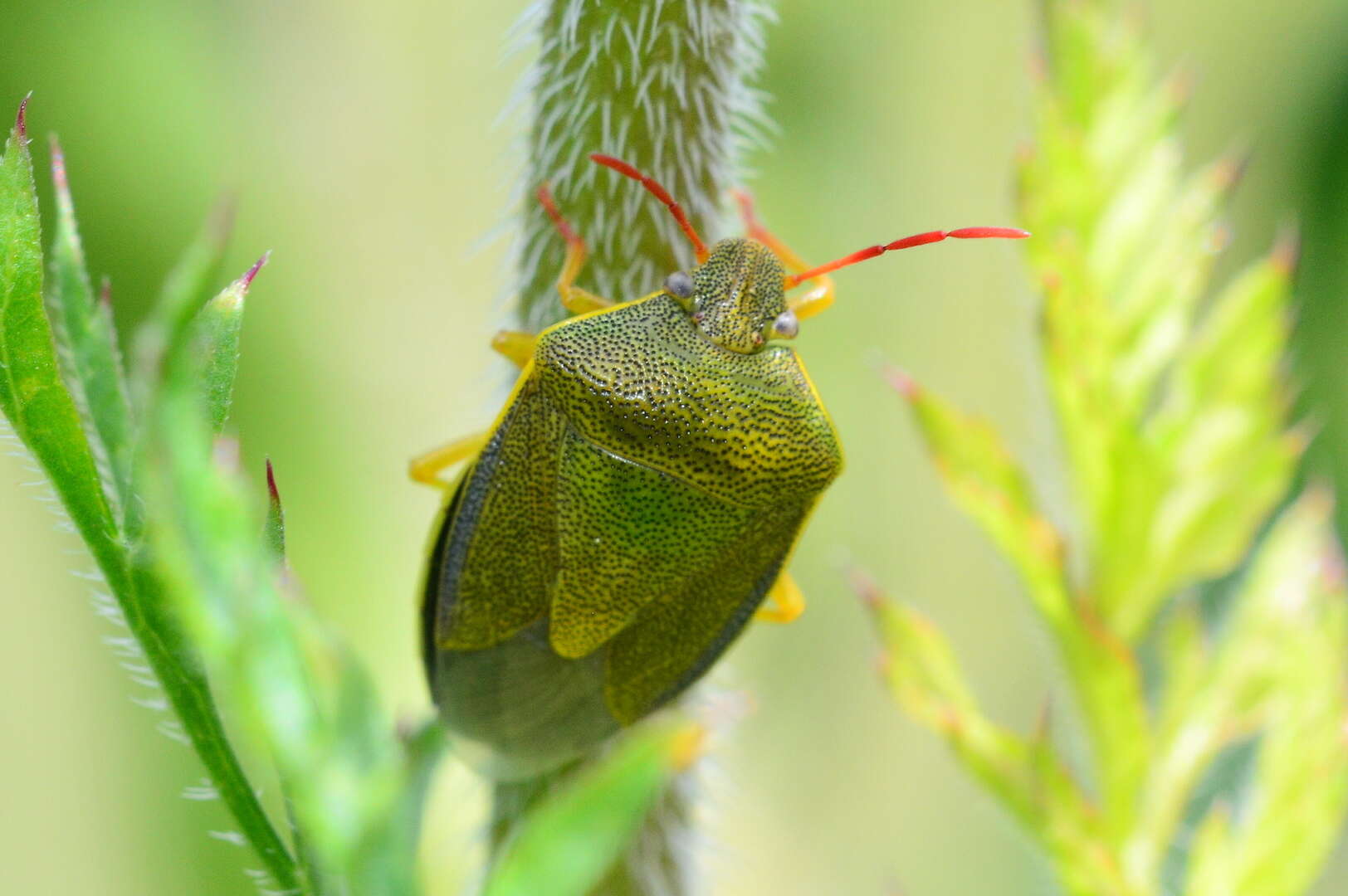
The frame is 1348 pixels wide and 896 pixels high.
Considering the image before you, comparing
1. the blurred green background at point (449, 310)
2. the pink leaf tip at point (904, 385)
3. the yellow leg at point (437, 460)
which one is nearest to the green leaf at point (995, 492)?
the pink leaf tip at point (904, 385)

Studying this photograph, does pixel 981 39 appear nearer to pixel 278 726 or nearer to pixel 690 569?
pixel 690 569

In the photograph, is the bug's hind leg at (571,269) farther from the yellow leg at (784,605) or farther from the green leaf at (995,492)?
the yellow leg at (784,605)

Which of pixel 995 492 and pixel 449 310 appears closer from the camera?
pixel 995 492

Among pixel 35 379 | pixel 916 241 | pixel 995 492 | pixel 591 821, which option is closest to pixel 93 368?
pixel 35 379

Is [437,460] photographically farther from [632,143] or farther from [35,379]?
[35,379]

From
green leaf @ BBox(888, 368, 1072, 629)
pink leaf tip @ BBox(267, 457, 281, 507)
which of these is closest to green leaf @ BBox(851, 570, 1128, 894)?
green leaf @ BBox(888, 368, 1072, 629)

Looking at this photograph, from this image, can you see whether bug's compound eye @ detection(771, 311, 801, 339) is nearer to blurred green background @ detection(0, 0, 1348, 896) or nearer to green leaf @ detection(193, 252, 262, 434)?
blurred green background @ detection(0, 0, 1348, 896)
